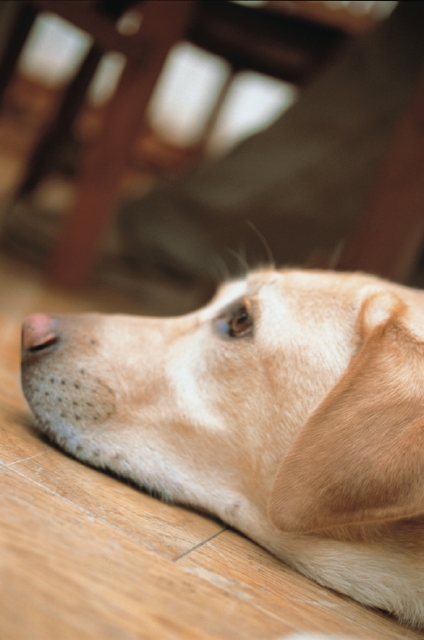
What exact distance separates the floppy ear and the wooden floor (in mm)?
156


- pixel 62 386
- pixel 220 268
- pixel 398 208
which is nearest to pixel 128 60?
pixel 220 268

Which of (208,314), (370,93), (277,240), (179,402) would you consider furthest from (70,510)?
(370,93)

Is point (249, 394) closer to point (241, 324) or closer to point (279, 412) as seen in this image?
point (279, 412)

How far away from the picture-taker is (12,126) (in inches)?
386

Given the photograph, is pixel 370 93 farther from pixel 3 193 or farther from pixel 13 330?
pixel 3 193

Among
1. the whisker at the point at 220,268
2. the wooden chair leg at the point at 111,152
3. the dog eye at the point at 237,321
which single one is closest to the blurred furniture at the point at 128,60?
the wooden chair leg at the point at 111,152

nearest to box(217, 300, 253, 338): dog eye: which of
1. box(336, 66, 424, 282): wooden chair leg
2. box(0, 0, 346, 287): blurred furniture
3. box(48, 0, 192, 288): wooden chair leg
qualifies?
box(336, 66, 424, 282): wooden chair leg

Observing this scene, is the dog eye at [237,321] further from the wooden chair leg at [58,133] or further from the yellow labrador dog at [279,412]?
the wooden chair leg at [58,133]

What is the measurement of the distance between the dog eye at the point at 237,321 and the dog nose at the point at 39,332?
0.42 m

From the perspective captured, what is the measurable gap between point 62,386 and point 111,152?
6.91 feet

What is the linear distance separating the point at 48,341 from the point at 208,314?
17.5 inches

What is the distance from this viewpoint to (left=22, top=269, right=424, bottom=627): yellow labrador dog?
43.2 inches

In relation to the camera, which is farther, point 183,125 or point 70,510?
point 183,125

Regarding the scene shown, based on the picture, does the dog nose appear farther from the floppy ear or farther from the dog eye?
the floppy ear
